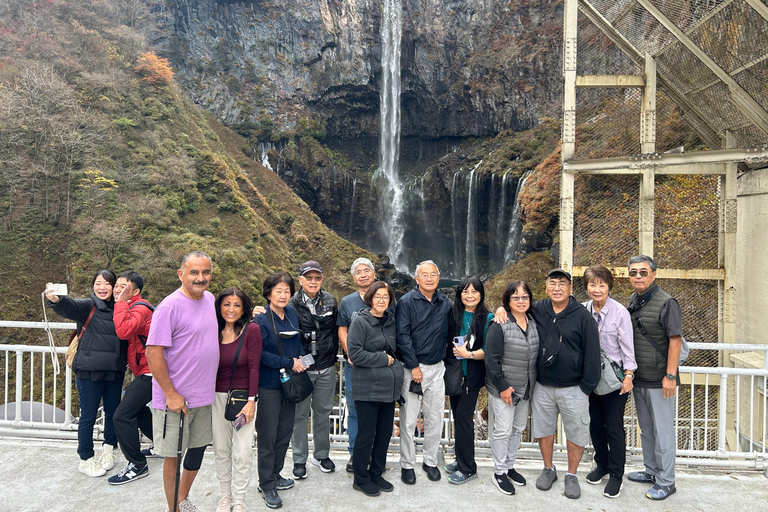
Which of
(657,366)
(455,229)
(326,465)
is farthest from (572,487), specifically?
(455,229)

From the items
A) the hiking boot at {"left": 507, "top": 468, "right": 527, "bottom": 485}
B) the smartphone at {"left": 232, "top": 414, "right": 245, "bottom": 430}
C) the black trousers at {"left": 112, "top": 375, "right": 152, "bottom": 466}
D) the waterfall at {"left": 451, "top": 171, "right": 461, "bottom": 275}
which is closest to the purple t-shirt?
the smartphone at {"left": 232, "top": 414, "right": 245, "bottom": 430}

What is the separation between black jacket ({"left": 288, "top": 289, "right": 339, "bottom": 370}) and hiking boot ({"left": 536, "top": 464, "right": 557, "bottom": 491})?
204cm

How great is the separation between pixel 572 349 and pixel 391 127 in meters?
35.8

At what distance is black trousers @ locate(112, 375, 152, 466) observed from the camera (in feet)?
11.4

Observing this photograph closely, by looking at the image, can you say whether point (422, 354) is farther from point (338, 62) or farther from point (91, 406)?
point (338, 62)

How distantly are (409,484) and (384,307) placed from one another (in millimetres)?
1561

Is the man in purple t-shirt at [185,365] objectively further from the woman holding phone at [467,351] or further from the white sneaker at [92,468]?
the woman holding phone at [467,351]

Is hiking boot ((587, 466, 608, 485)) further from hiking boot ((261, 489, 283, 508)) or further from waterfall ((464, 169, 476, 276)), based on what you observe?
waterfall ((464, 169, 476, 276))

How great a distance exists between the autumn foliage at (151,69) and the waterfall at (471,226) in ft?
66.4

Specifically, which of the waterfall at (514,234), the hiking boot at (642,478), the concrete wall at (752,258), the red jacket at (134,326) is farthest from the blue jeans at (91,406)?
the waterfall at (514,234)

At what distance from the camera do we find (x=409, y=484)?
3654mm

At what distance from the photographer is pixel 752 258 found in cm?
715

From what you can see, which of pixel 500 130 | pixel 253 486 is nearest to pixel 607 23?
pixel 253 486

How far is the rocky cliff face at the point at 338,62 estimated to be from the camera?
112 feet
